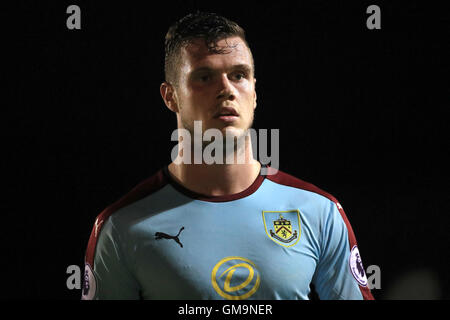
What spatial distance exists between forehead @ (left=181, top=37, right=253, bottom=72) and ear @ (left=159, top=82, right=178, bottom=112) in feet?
0.50

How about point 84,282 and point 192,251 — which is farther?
point 84,282

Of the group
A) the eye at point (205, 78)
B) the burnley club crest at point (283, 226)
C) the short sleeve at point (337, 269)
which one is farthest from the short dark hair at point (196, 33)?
the short sleeve at point (337, 269)

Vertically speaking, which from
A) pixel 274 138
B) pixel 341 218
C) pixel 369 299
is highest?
pixel 274 138

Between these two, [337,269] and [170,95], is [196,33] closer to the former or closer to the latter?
[170,95]

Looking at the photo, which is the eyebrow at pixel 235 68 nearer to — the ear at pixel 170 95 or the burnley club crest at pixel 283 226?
the ear at pixel 170 95

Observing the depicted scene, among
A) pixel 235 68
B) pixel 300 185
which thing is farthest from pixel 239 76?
pixel 300 185

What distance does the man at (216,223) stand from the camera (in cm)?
186

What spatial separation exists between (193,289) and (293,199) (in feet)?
1.92

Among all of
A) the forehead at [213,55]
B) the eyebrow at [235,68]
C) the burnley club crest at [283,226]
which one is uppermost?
the forehead at [213,55]

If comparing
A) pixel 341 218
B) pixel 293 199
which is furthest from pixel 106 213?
pixel 341 218

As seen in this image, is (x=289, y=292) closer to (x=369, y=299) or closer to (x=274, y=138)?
(x=369, y=299)

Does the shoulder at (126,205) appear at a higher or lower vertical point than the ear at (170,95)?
lower

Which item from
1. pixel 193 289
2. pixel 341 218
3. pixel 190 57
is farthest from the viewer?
pixel 341 218

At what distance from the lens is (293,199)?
2070mm
